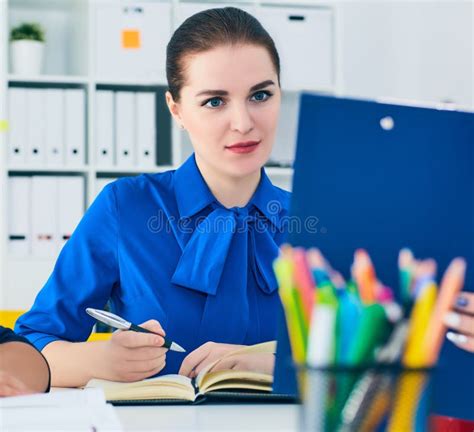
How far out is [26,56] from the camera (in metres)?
3.46

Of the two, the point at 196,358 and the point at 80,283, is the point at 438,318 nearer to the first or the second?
the point at 196,358

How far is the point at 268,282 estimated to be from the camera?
1.66 metres

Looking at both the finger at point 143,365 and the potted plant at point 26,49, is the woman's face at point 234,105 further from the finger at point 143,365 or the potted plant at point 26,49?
the potted plant at point 26,49

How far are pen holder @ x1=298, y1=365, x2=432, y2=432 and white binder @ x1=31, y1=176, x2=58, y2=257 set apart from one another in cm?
293

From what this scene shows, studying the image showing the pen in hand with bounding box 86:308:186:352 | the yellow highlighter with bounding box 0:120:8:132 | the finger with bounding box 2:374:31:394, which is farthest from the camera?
the yellow highlighter with bounding box 0:120:8:132

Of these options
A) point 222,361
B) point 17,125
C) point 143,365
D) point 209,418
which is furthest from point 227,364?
point 17,125

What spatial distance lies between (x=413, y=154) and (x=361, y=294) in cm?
35

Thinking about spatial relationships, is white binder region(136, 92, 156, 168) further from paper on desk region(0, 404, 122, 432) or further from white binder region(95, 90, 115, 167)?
paper on desk region(0, 404, 122, 432)

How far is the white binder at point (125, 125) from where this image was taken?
3436 millimetres

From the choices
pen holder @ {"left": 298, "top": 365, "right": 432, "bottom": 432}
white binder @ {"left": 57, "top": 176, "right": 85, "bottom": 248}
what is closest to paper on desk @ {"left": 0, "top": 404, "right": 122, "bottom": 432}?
pen holder @ {"left": 298, "top": 365, "right": 432, "bottom": 432}

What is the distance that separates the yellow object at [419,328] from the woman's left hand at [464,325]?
377mm

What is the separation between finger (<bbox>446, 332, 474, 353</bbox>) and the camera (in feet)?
3.02

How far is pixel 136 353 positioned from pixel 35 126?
91.0 inches

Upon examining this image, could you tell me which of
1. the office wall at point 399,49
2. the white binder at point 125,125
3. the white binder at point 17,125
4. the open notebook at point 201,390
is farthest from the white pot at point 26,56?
the open notebook at point 201,390
